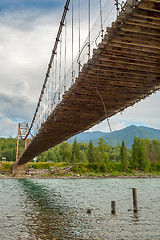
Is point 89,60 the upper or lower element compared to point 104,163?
upper

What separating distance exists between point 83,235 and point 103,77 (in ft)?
17.5

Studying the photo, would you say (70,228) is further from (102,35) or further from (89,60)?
(102,35)

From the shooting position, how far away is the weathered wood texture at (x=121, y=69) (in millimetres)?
4476

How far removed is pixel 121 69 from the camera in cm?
679

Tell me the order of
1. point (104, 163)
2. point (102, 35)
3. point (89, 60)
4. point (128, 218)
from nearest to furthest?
point (102, 35) < point (89, 60) < point (128, 218) < point (104, 163)

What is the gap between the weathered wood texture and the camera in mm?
4476

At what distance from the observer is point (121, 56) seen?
593cm

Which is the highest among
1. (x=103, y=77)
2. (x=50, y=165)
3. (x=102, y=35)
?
(x=102, y=35)

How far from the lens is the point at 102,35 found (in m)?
5.64

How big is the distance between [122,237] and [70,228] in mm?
2093

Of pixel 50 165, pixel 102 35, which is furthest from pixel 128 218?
pixel 50 165

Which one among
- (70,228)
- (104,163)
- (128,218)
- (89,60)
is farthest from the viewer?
(104,163)

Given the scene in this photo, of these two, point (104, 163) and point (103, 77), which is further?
point (104, 163)

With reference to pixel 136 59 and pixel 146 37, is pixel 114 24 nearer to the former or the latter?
pixel 146 37
